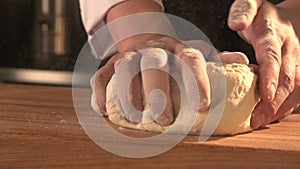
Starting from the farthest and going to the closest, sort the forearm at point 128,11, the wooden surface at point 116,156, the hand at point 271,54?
the forearm at point 128,11, the hand at point 271,54, the wooden surface at point 116,156

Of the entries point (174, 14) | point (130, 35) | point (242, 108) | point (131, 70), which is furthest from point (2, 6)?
point (242, 108)

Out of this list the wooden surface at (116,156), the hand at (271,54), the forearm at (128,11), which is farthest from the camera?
the forearm at (128,11)

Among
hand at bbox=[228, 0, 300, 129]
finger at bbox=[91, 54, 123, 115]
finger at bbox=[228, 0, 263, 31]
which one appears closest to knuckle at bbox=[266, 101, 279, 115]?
hand at bbox=[228, 0, 300, 129]

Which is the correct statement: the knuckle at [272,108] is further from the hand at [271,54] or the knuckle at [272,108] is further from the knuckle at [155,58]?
the knuckle at [155,58]

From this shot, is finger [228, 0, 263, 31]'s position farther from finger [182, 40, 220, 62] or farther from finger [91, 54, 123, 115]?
finger [91, 54, 123, 115]

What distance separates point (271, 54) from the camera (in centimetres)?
72

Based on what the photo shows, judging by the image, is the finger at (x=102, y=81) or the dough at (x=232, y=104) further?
the finger at (x=102, y=81)

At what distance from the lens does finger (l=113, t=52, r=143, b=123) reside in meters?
0.70

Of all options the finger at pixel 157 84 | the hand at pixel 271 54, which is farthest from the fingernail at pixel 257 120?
the finger at pixel 157 84

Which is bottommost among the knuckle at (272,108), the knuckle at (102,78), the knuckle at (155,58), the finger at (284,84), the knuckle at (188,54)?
the knuckle at (102,78)

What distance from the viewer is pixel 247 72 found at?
70 centimetres

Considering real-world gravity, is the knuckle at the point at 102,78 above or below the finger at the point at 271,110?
below

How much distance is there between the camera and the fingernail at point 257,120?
0.69 meters

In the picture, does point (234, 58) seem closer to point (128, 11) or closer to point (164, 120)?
point (164, 120)
